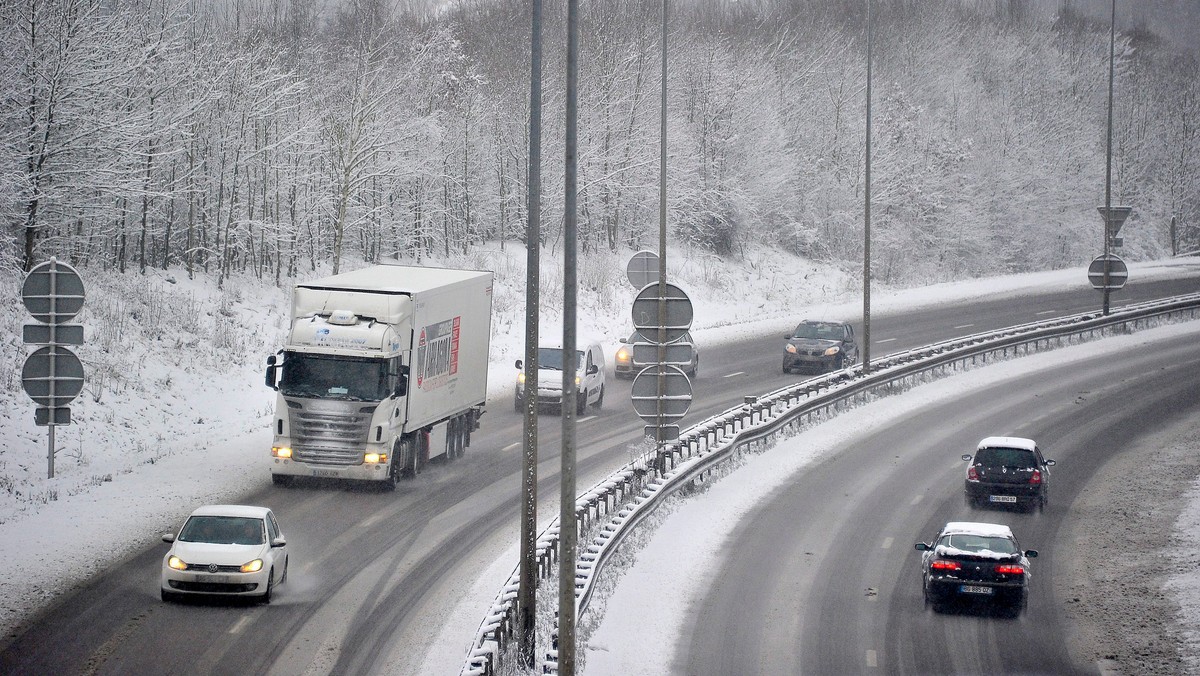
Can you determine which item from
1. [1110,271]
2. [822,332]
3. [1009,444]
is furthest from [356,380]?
[1110,271]

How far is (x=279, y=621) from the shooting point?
16078 mm

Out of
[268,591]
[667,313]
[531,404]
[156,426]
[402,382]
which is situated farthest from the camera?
[156,426]

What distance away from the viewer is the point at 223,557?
1642 cm

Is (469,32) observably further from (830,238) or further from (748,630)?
(748,630)

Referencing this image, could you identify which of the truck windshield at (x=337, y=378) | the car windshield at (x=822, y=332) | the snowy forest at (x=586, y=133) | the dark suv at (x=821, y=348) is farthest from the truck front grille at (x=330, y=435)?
the car windshield at (x=822, y=332)

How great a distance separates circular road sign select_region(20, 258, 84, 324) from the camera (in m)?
22.7

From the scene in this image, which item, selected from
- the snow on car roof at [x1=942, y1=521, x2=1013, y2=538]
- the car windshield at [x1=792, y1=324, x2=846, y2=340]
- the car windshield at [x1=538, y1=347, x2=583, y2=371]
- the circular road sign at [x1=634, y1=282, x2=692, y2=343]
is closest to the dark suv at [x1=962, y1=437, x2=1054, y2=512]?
the snow on car roof at [x1=942, y1=521, x2=1013, y2=538]

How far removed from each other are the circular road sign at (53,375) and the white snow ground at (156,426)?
5.80 ft

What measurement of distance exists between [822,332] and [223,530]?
2695cm

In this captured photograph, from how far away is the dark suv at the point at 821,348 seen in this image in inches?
1558

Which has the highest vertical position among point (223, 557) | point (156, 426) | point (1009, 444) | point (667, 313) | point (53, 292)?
point (53, 292)

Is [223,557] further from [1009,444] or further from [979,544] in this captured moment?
[1009,444]

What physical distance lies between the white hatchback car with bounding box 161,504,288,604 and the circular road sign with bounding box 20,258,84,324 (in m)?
7.77

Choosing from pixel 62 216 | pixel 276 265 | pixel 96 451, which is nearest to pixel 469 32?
pixel 276 265
